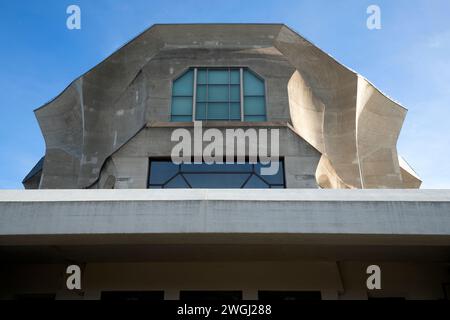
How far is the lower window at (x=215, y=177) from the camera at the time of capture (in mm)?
15156

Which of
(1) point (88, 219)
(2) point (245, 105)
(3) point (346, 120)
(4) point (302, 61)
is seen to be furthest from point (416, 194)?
(4) point (302, 61)

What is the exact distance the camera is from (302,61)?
2041 centimetres

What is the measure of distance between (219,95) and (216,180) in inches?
161

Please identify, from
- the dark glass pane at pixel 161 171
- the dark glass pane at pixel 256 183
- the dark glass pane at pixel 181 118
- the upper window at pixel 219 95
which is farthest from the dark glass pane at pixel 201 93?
the dark glass pane at pixel 256 183

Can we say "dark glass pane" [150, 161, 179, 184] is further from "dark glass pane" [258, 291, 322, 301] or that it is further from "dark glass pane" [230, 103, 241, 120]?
"dark glass pane" [258, 291, 322, 301]

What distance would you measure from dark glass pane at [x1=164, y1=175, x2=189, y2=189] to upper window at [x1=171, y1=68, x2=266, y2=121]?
9.23 ft

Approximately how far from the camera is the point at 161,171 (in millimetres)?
15906

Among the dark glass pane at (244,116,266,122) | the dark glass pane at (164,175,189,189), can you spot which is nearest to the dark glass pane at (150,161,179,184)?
the dark glass pane at (164,175,189,189)

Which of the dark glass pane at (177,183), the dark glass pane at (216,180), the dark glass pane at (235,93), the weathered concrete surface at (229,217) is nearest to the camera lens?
the weathered concrete surface at (229,217)

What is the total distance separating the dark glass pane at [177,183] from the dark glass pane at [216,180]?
193 mm

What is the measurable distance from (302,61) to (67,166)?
37.0 feet

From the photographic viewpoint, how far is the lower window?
15.2 meters

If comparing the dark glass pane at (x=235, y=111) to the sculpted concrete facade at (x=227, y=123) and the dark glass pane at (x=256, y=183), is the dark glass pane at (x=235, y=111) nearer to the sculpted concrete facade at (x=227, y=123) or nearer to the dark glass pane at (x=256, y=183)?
the sculpted concrete facade at (x=227, y=123)
